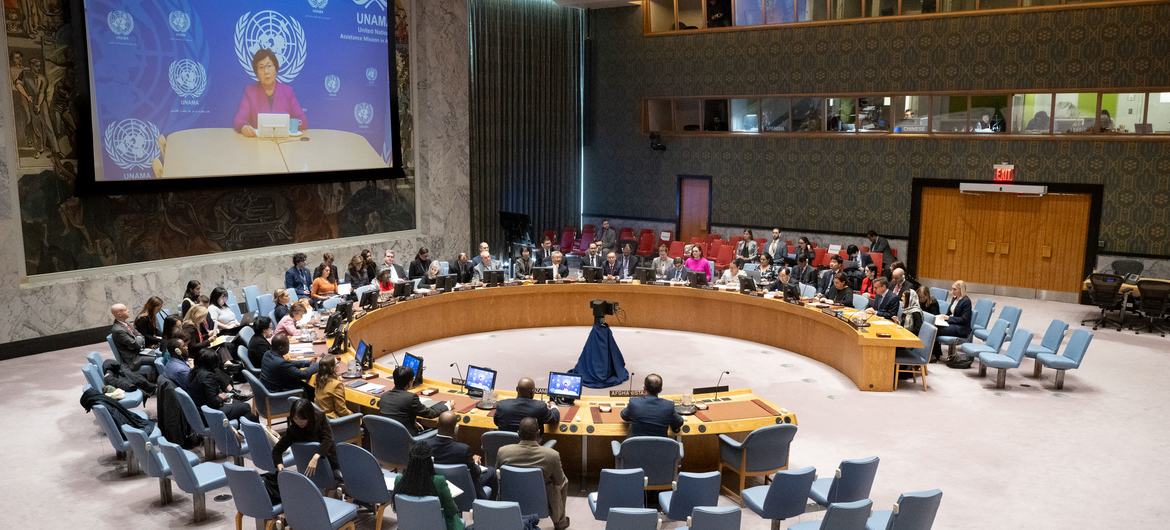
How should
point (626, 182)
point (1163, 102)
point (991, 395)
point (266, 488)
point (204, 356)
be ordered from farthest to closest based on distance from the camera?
point (626, 182)
point (1163, 102)
point (991, 395)
point (204, 356)
point (266, 488)

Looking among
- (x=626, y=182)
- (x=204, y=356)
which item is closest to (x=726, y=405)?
(x=204, y=356)

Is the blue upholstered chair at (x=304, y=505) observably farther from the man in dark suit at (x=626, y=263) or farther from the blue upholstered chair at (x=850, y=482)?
the man in dark suit at (x=626, y=263)

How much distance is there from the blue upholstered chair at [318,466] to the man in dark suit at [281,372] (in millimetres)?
1729

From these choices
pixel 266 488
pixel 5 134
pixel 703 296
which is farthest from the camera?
pixel 703 296

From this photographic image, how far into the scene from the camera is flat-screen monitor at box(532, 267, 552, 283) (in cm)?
1393

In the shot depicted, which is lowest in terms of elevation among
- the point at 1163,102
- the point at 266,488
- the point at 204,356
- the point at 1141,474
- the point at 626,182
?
the point at 1141,474

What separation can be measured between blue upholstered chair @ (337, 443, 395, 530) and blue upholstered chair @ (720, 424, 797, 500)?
2738 millimetres

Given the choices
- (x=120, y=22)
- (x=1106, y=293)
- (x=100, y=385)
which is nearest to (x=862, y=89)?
(x=1106, y=293)

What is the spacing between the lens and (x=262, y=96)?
13992mm

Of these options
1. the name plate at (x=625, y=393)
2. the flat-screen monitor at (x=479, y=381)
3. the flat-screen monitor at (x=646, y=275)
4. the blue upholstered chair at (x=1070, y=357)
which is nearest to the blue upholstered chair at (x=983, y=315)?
the blue upholstered chair at (x=1070, y=357)

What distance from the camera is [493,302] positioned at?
1380cm

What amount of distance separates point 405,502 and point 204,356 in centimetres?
323

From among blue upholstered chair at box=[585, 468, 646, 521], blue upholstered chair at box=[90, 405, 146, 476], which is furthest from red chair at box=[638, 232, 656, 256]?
blue upholstered chair at box=[585, 468, 646, 521]

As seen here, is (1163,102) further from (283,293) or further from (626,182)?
(283,293)
